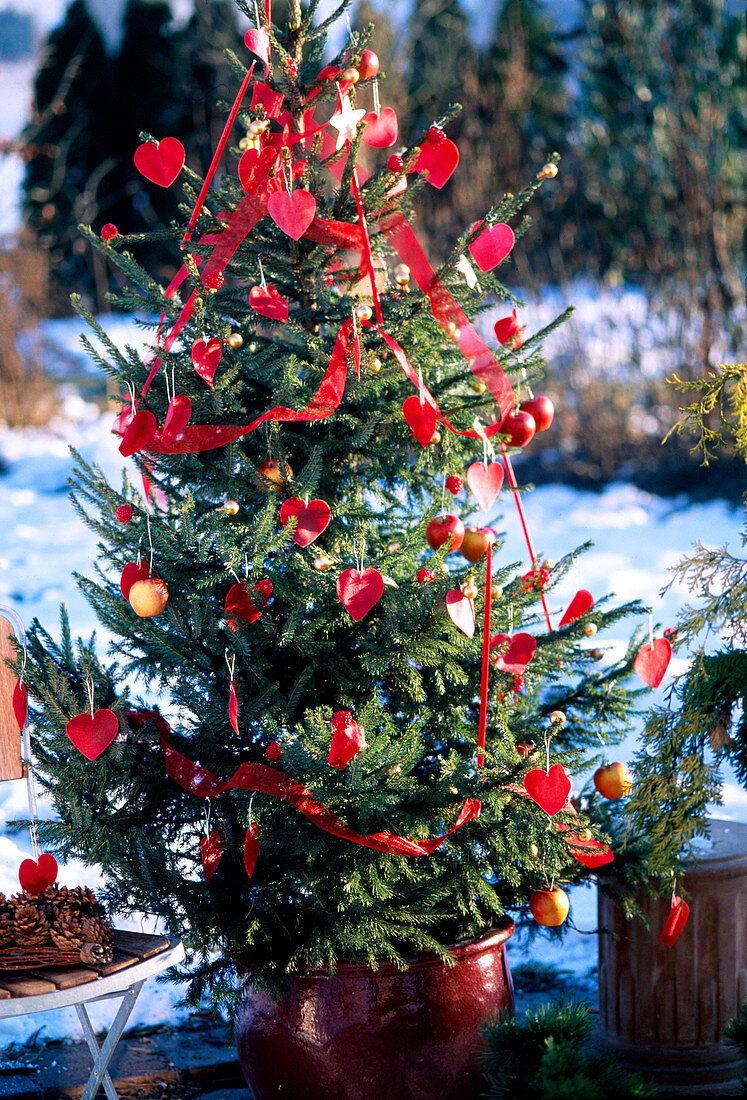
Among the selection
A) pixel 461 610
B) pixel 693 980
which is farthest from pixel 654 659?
pixel 693 980

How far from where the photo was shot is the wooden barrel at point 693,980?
8.73 ft

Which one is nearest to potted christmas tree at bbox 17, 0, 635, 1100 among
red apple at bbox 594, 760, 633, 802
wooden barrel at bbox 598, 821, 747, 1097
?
red apple at bbox 594, 760, 633, 802

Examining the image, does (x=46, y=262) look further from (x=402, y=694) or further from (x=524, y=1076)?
(x=524, y=1076)

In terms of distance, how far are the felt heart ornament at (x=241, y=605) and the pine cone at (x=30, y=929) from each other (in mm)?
776

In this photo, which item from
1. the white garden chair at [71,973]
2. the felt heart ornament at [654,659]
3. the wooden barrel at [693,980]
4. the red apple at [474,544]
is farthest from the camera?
the wooden barrel at [693,980]

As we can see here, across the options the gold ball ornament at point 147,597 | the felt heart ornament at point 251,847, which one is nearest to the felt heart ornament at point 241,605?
the gold ball ornament at point 147,597

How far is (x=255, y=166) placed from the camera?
6.76ft

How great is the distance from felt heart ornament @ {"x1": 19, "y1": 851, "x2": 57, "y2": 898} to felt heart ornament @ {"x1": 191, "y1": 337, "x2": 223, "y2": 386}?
118cm

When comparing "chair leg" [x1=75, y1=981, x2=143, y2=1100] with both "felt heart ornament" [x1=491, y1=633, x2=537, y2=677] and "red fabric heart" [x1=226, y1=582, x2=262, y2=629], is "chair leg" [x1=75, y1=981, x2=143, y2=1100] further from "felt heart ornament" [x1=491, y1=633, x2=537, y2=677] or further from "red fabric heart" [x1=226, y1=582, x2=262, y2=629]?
"felt heart ornament" [x1=491, y1=633, x2=537, y2=677]

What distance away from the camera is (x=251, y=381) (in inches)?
90.4

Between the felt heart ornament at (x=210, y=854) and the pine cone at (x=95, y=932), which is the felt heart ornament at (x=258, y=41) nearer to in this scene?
the felt heart ornament at (x=210, y=854)

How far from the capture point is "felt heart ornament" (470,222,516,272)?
2.09 metres

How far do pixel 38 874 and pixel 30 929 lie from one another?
0.17m

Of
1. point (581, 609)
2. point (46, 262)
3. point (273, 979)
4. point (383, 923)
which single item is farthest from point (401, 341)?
point (46, 262)
